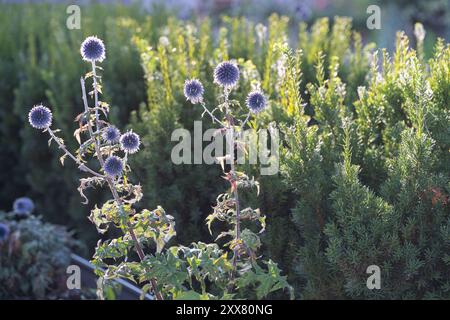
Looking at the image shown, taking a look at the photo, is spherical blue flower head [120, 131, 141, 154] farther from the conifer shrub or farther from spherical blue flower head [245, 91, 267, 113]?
the conifer shrub

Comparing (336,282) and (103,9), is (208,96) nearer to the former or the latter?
(336,282)

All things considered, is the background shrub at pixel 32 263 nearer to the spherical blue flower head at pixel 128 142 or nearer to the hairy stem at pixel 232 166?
the spherical blue flower head at pixel 128 142

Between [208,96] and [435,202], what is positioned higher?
[208,96]

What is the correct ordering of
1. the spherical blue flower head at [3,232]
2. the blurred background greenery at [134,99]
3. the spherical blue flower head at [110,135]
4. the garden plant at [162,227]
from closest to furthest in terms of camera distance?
the garden plant at [162,227] → the spherical blue flower head at [110,135] → the blurred background greenery at [134,99] → the spherical blue flower head at [3,232]

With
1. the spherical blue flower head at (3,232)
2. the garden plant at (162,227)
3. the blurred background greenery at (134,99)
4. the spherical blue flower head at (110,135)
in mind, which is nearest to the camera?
the garden plant at (162,227)

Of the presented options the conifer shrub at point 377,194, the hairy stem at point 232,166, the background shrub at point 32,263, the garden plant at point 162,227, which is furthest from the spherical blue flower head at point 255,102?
the background shrub at point 32,263

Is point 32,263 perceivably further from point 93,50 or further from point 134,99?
point 93,50

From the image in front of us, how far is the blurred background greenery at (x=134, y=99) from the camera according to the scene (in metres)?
4.00

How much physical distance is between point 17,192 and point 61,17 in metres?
2.56

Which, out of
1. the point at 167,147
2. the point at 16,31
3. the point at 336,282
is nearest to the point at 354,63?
the point at 167,147

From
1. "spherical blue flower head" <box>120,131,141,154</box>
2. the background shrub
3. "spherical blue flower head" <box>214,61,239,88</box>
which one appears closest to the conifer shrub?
"spherical blue flower head" <box>214,61,239,88</box>

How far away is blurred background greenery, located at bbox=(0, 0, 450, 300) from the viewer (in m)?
4.00

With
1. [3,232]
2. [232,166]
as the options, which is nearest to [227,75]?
[232,166]
